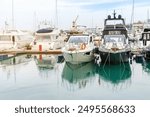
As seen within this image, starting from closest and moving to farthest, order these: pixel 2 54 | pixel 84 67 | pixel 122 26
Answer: pixel 84 67
pixel 122 26
pixel 2 54

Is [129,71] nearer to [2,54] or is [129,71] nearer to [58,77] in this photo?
[58,77]

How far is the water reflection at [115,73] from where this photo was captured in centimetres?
1496

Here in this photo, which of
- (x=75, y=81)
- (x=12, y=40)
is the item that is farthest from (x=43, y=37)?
(x=75, y=81)

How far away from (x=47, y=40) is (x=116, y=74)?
12.8m

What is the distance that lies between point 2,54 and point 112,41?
10.9m

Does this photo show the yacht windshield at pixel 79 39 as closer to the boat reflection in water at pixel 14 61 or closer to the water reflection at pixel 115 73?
the water reflection at pixel 115 73

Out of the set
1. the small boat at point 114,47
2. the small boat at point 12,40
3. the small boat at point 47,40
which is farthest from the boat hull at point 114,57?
the small boat at point 12,40

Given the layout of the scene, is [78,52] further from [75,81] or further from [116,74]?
[75,81]

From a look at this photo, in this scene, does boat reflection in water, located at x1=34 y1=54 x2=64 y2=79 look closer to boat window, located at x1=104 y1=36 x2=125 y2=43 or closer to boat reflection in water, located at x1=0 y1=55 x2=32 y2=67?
boat reflection in water, located at x1=0 y1=55 x2=32 y2=67

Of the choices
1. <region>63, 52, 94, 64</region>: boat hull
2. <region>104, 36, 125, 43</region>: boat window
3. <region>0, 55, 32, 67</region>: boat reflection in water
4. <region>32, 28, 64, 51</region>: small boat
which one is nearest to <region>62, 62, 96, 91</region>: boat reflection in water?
<region>63, 52, 94, 64</region>: boat hull

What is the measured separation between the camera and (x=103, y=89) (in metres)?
12.6

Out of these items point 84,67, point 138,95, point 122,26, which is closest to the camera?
point 138,95

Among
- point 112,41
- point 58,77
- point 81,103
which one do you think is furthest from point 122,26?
point 81,103

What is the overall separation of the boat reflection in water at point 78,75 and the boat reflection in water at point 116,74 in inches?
21.0
